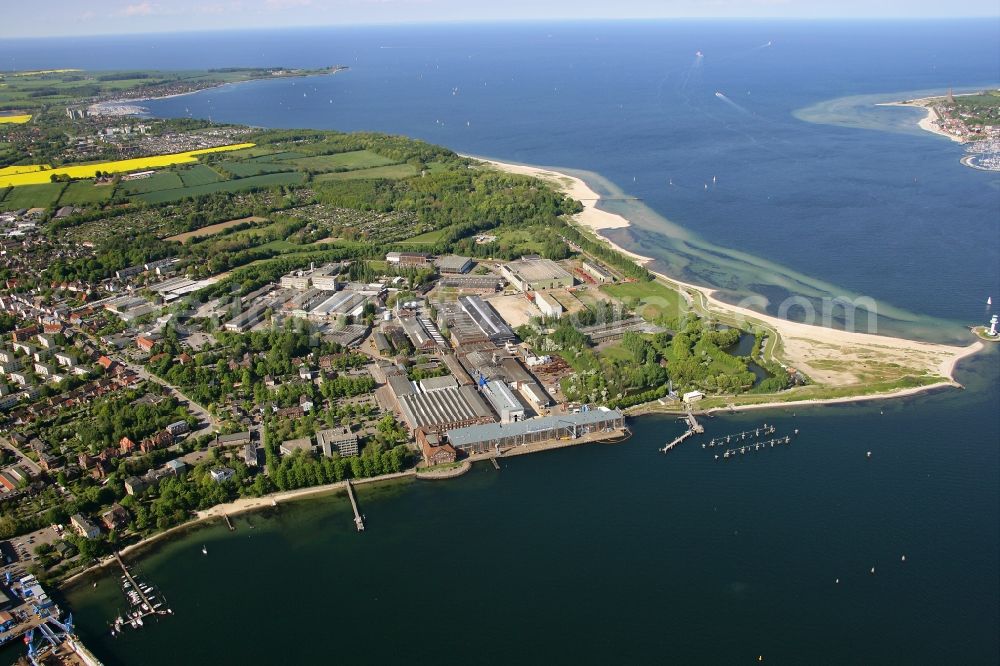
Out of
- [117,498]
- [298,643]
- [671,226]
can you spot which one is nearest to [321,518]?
[298,643]

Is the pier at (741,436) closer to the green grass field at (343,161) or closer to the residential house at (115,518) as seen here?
the residential house at (115,518)

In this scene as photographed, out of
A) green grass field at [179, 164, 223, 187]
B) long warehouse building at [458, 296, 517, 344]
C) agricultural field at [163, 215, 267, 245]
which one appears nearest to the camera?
long warehouse building at [458, 296, 517, 344]

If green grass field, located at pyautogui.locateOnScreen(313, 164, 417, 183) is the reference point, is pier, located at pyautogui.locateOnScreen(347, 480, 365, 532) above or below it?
below

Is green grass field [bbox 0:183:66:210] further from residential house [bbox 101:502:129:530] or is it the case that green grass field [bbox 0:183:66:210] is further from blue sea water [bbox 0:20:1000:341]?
residential house [bbox 101:502:129:530]

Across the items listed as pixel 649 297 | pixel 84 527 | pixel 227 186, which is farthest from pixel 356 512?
pixel 227 186

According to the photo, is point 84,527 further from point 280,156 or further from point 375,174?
Answer: point 280,156

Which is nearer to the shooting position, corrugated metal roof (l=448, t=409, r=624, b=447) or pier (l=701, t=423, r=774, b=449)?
corrugated metal roof (l=448, t=409, r=624, b=447)

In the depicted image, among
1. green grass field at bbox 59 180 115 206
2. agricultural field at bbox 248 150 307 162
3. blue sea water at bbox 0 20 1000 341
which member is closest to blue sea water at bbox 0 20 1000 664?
blue sea water at bbox 0 20 1000 341

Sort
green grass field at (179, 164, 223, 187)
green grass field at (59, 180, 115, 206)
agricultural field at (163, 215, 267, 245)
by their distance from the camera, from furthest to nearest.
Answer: green grass field at (179, 164, 223, 187), green grass field at (59, 180, 115, 206), agricultural field at (163, 215, 267, 245)
